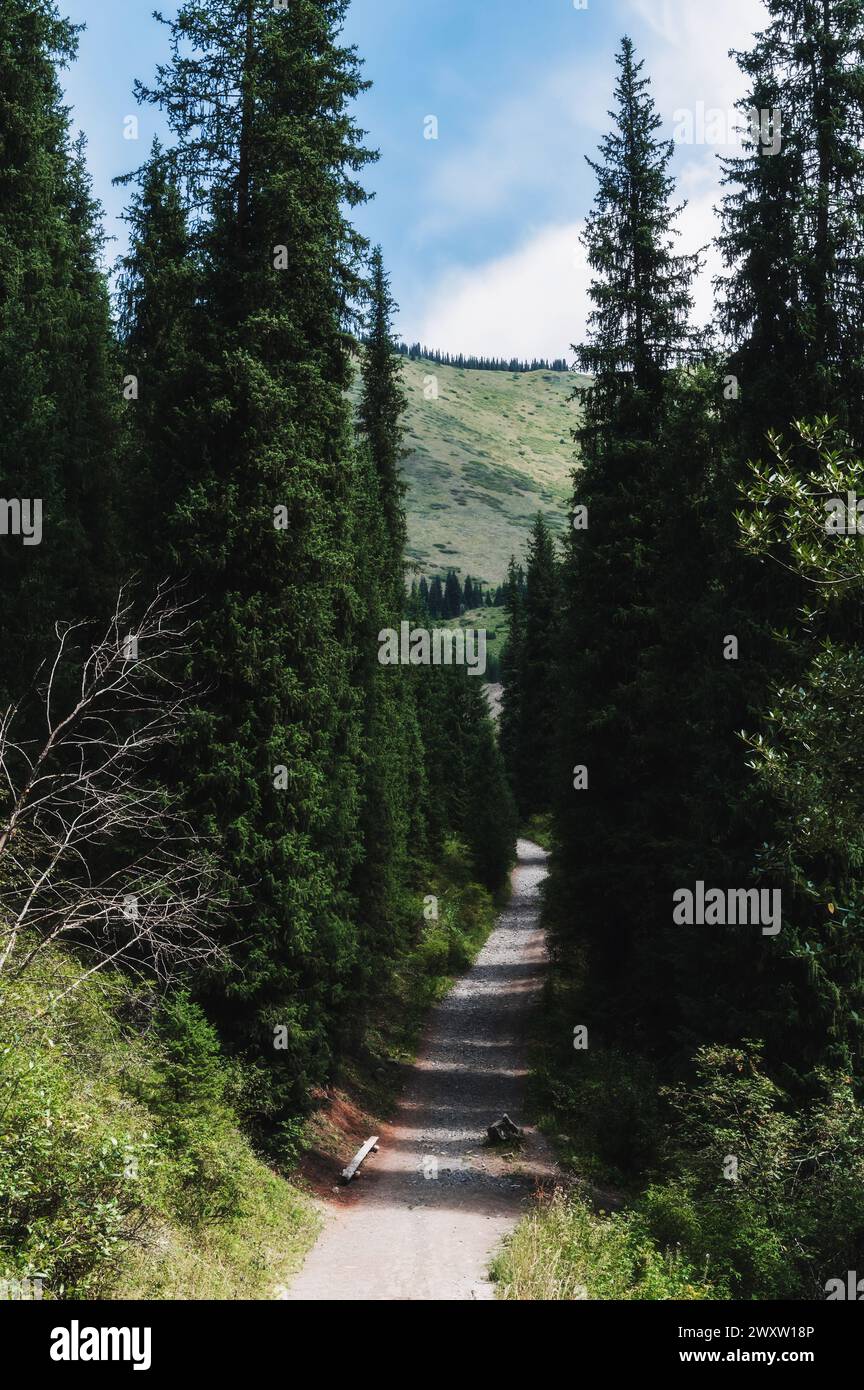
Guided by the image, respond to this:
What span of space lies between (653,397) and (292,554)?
34.5 ft

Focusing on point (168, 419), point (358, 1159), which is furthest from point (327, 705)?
point (358, 1159)

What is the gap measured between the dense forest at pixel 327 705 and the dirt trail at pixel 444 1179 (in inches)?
33.1

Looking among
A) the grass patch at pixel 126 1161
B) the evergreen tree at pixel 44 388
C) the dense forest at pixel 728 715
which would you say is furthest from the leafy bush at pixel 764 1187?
the evergreen tree at pixel 44 388

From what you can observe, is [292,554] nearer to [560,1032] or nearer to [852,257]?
[852,257]

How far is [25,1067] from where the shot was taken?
848 centimetres

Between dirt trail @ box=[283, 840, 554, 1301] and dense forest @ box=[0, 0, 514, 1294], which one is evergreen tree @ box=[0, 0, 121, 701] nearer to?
dense forest @ box=[0, 0, 514, 1294]

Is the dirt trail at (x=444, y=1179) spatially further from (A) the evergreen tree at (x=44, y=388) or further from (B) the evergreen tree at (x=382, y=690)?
(A) the evergreen tree at (x=44, y=388)

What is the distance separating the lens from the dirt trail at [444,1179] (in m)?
11.1

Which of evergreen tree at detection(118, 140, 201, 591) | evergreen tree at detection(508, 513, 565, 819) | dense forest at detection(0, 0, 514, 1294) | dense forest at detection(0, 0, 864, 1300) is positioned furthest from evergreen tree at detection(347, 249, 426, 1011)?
evergreen tree at detection(508, 513, 565, 819)

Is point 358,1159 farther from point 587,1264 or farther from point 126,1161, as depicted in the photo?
point 126,1161

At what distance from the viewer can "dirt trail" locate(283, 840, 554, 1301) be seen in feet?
36.4

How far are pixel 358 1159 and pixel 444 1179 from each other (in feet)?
5.02

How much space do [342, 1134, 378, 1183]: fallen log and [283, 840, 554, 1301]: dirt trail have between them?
0.86 feet

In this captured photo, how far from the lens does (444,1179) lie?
16.7m
